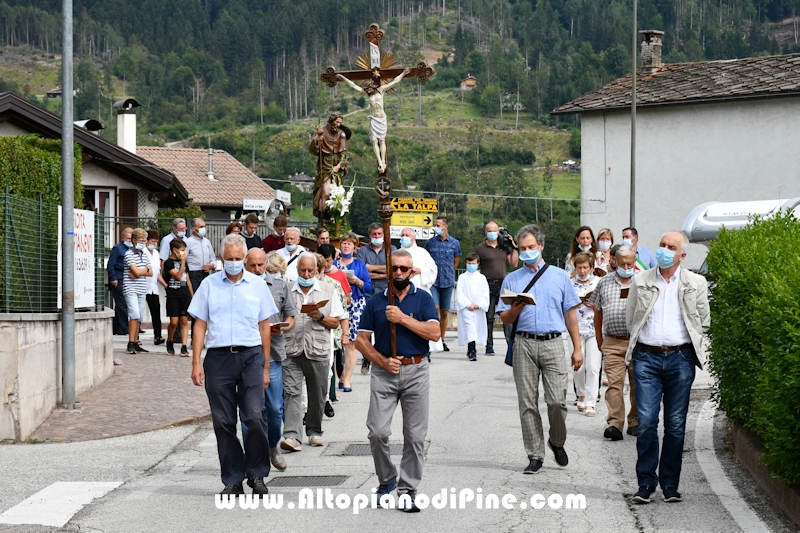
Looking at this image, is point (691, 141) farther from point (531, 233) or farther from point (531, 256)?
point (531, 256)

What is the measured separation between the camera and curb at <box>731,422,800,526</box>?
755cm

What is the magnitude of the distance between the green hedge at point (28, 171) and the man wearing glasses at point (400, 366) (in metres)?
6.16

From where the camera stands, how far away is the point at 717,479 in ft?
29.9

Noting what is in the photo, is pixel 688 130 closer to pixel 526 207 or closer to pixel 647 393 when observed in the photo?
pixel 647 393

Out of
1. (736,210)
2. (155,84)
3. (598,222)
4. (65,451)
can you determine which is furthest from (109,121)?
(65,451)

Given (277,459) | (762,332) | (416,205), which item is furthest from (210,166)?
(762,332)

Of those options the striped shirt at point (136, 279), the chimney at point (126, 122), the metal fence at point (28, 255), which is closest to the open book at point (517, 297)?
the metal fence at point (28, 255)

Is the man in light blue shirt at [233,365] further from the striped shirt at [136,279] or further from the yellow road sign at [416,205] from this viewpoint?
the yellow road sign at [416,205]

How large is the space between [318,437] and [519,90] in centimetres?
16970

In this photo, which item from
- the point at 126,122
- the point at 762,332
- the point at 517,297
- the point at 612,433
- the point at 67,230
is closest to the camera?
the point at 762,332

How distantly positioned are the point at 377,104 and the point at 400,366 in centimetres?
290

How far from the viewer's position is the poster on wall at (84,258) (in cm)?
1484

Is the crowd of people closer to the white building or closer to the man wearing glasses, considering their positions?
the man wearing glasses

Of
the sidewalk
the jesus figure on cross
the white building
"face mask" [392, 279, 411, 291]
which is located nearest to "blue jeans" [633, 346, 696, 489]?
"face mask" [392, 279, 411, 291]
